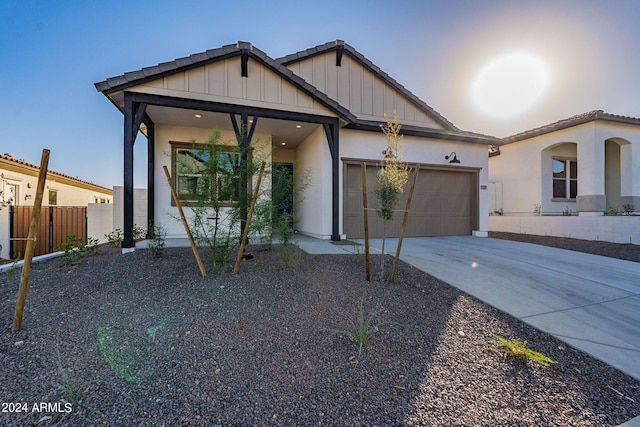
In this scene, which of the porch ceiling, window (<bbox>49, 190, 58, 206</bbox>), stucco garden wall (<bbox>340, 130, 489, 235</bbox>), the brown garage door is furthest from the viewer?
window (<bbox>49, 190, 58, 206</bbox>)

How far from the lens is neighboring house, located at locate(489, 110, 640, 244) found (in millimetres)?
8617

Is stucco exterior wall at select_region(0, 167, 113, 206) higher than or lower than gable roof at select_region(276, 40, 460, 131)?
lower

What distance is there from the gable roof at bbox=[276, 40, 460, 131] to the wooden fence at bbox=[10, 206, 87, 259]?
829 centimetres

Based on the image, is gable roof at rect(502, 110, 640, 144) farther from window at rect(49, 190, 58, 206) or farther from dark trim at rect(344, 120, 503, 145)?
window at rect(49, 190, 58, 206)

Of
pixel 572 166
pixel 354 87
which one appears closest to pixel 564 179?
pixel 572 166

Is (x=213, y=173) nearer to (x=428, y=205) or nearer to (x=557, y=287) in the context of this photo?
(x=557, y=287)

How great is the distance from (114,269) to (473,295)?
A: 5.19 metres

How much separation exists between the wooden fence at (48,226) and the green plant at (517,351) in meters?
9.45

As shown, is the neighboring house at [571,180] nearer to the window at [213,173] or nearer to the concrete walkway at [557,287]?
the concrete walkway at [557,287]

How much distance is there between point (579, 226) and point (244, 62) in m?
11.0

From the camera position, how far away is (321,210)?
7.54 m

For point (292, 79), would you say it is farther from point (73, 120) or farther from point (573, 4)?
point (73, 120)

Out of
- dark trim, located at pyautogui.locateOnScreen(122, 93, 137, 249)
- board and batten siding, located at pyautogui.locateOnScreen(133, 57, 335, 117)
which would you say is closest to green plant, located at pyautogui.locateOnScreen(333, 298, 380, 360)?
dark trim, located at pyautogui.locateOnScreen(122, 93, 137, 249)

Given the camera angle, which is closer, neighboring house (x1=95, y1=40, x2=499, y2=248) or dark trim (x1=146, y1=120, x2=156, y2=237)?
neighboring house (x1=95, y1=40, x2=499, y2=248)
